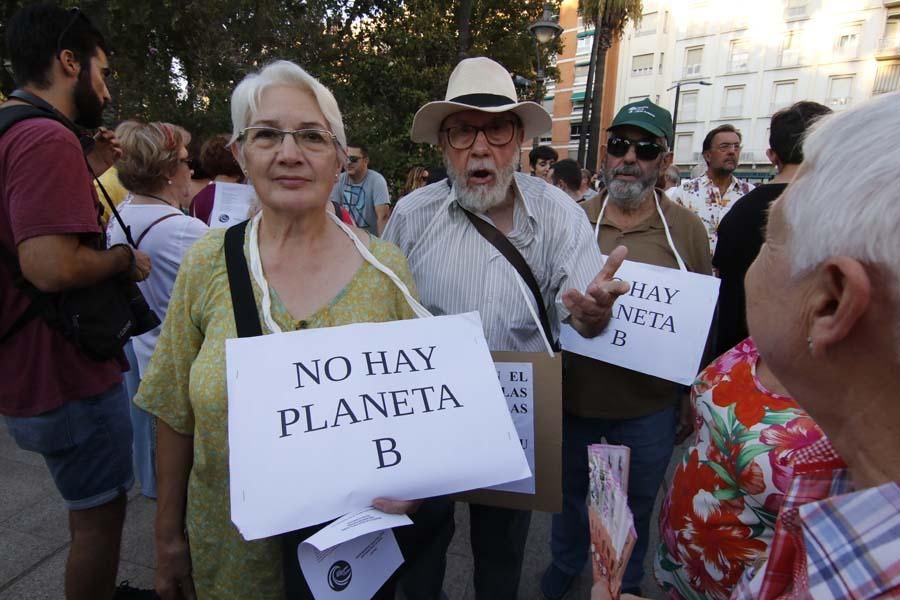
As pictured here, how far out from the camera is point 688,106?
3500cm

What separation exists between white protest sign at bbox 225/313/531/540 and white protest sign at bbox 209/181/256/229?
2.03 metres

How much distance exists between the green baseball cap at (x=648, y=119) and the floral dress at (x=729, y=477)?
135 cm

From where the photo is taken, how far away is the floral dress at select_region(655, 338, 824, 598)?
1.07 meters

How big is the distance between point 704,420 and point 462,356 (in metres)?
0.68

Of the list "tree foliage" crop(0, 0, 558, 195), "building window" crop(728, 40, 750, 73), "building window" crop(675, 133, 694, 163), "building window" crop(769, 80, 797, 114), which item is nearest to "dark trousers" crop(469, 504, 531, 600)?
"tree foliage" crop(0, 0, 558, 195)

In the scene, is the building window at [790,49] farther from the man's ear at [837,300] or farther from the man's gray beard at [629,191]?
the man's ear at [837,300]

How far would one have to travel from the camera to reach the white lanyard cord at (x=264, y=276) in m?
1.29

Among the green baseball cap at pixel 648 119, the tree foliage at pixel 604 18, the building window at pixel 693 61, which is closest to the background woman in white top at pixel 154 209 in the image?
the green baseball cap at pixel 648 119

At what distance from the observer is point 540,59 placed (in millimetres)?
11633

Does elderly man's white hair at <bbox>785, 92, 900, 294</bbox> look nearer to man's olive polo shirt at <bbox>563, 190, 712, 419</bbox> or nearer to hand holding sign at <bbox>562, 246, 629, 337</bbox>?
hand holding sign at <bbox>562, 246, 629, 337</bbox>

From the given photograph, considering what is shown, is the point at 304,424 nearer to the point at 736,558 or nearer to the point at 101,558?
the point at 736,558

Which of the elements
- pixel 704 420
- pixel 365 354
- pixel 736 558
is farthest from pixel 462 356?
pixel 736 558

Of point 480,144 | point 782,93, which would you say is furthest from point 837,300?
point 782,93

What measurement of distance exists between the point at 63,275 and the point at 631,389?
2.14 meters
